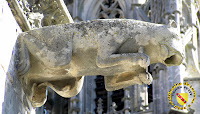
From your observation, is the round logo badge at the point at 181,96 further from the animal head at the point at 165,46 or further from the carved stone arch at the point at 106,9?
the animal head at the point at 165,46

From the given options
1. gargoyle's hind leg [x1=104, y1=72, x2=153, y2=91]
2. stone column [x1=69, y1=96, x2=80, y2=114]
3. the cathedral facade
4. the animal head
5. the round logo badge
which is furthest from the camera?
stone column [x1=69, y1=96, x2=80, y2=114]

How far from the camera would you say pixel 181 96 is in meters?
23.6

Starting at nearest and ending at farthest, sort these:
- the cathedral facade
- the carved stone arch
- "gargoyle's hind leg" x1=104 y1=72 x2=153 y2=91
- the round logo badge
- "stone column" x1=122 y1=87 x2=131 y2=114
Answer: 1. "gargoyle's hind leg" x1=104 y1=72 x2=153 y2=91
2. the round logo badge
3. the cathedral facade
4. "stone column" x1=122 y1=87 x2=131 y2=114
5. the carved stone arch

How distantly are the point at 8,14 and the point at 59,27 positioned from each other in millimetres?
458

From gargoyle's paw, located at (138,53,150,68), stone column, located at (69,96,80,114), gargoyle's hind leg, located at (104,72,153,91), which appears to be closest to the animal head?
gargoyle's paw, located at (138,53,150,68)

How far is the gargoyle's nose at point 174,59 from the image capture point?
608 centimetres

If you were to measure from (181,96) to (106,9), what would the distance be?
Result: 6.62 metres

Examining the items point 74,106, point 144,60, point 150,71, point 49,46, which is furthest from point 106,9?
point 144,60

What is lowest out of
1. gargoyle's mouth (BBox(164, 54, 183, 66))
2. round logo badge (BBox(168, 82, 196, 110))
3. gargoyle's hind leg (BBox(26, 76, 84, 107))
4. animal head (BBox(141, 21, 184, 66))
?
round logo badge (BBox(168, 82, 196, 110))

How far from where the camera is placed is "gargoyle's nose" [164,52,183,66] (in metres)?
6.08

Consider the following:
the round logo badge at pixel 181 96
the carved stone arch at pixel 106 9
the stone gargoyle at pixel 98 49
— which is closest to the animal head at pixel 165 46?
the stone gargoyle at pixel 98 49

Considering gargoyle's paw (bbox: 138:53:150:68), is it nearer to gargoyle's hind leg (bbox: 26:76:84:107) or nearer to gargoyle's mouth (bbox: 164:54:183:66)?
gargoyle's mouth (bbox: 164:54:183:66)

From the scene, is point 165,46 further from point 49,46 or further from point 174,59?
point 49,46

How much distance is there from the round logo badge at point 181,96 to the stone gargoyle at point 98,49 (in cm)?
1721
